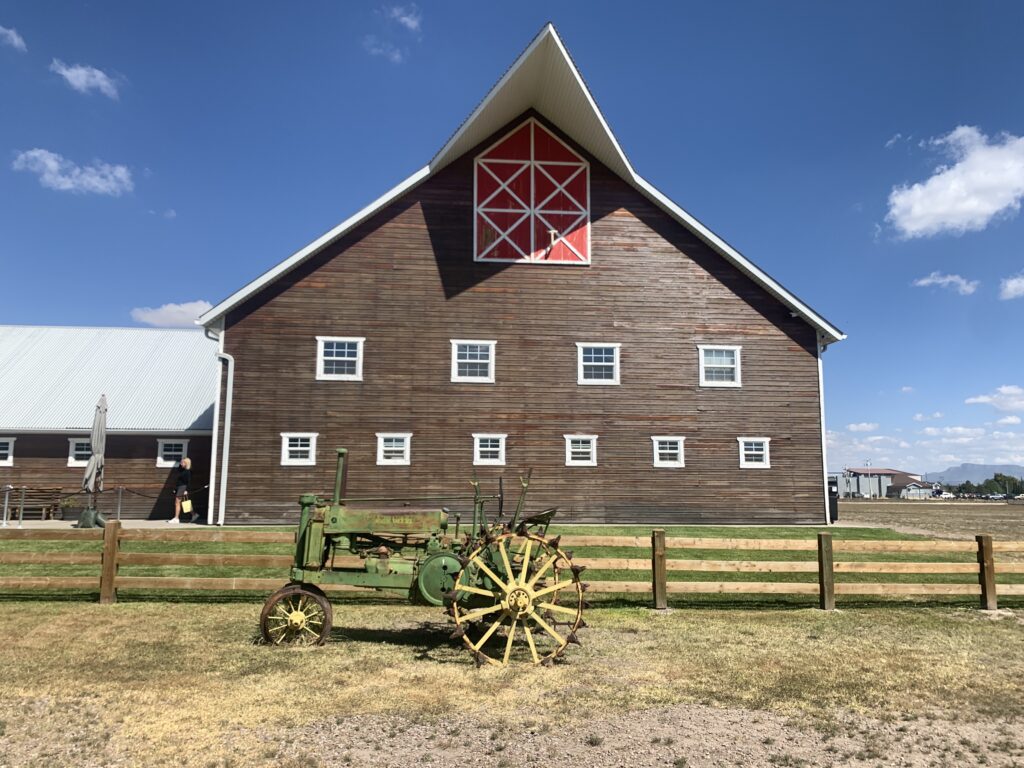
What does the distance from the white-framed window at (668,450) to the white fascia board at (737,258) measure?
5.65m

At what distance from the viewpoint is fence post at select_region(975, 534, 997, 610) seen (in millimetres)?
9711

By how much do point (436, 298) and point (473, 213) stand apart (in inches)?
116

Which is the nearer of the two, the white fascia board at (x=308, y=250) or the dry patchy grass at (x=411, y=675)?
the dry patchy grass at (x=411, y=675)

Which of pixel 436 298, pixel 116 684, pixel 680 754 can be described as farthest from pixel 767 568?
pixel 436 298

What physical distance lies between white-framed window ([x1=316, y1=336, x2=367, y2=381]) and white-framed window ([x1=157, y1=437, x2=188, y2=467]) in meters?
6.02

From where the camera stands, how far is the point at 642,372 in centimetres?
2233

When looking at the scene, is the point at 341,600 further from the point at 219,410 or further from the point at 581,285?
the point at 581,285

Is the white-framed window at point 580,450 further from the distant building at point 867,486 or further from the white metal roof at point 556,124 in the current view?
the distant building at point 867,486

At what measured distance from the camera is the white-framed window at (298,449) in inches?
820

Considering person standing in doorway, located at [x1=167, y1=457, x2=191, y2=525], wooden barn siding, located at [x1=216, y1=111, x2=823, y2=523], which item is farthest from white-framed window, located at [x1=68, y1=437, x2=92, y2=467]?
wooden barn siding, located at [x1=216, y1=111, x2=823, y2=523]

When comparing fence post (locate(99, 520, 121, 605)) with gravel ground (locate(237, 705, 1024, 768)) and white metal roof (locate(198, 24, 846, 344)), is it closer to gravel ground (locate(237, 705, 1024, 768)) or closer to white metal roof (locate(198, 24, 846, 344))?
gravel ground (locate(237, 705, 1024, 768))

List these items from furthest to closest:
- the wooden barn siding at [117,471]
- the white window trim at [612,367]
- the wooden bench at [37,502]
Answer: the wooden barn siding at [117,471] → the wooden bench at [37,502] → the white window trim at [612,367]

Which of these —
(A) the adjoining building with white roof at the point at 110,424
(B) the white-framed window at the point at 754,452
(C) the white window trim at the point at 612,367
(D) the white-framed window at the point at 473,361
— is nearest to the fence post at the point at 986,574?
(B) the white-framed window at the point at 754,452

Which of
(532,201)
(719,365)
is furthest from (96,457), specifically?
(719,365)
